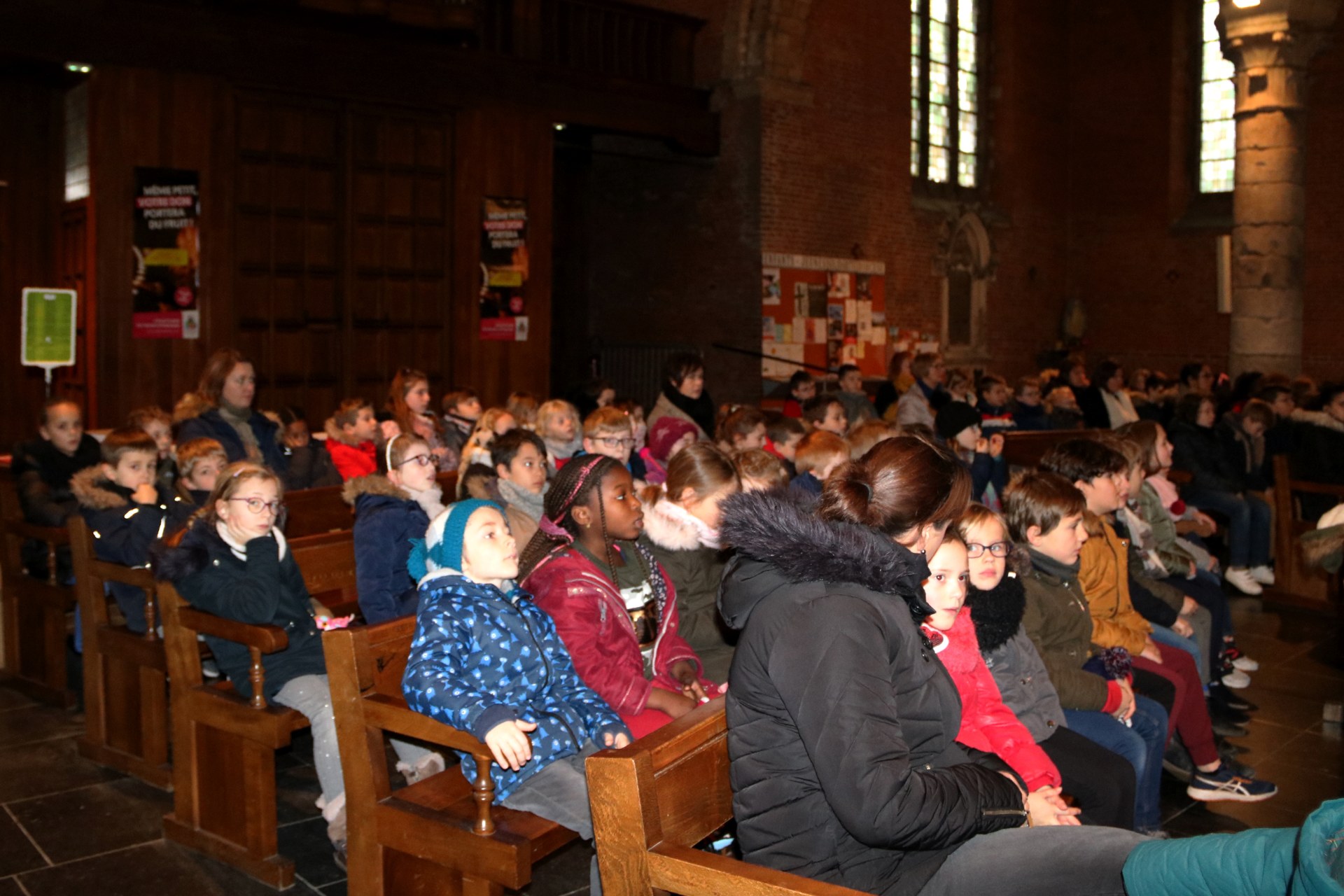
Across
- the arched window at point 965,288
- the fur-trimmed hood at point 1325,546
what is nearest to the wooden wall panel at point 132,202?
the fur-trimmed hood at point 1325,546

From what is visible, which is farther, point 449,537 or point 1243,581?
point 1243,581

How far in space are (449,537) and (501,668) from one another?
389 mm

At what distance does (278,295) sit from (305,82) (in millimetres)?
1904

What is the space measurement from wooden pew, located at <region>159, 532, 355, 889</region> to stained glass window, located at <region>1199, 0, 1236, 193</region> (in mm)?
19660

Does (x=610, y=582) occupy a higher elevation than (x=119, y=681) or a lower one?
higher

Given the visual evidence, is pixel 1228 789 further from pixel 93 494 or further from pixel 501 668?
pixel 93 494

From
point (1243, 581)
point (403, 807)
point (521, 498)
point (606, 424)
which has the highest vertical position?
point (606, 424)

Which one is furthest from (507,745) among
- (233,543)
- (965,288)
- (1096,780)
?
(965,288)

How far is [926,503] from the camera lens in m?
2.51

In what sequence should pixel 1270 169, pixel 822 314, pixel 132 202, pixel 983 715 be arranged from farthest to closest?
1. pixel 822 314
2. pixel 1270 169
3. pixel 132 202
4. pixel 983 715

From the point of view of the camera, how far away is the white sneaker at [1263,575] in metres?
8.64

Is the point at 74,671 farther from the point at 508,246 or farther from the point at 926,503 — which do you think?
the point at 508,246

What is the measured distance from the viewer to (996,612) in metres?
3.74

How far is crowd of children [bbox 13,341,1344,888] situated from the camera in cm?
331
